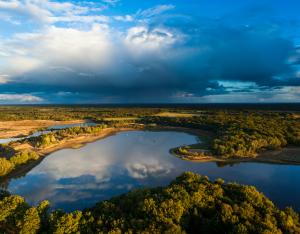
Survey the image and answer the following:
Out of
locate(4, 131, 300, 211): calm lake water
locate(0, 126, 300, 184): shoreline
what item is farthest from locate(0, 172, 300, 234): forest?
locate(0, 126, 300, 184): shoreline

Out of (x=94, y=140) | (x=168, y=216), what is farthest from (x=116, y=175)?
(x=94, y=140)

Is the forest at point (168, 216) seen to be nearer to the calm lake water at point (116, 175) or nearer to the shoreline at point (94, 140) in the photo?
the calm lake water at point (116, 175)

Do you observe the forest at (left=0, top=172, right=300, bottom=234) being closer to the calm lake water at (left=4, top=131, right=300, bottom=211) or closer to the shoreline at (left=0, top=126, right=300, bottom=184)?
the calm lake water at (left=4, top=131, right=300, bottom=211)

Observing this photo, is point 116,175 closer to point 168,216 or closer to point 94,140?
point 168,216

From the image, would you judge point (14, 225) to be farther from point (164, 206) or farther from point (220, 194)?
point (220, 194)

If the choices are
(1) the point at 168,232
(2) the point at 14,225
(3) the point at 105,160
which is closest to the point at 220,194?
(1) the point at 168,232

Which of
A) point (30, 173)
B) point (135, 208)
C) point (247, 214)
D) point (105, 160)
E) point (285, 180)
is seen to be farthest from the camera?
point (105, 160)
